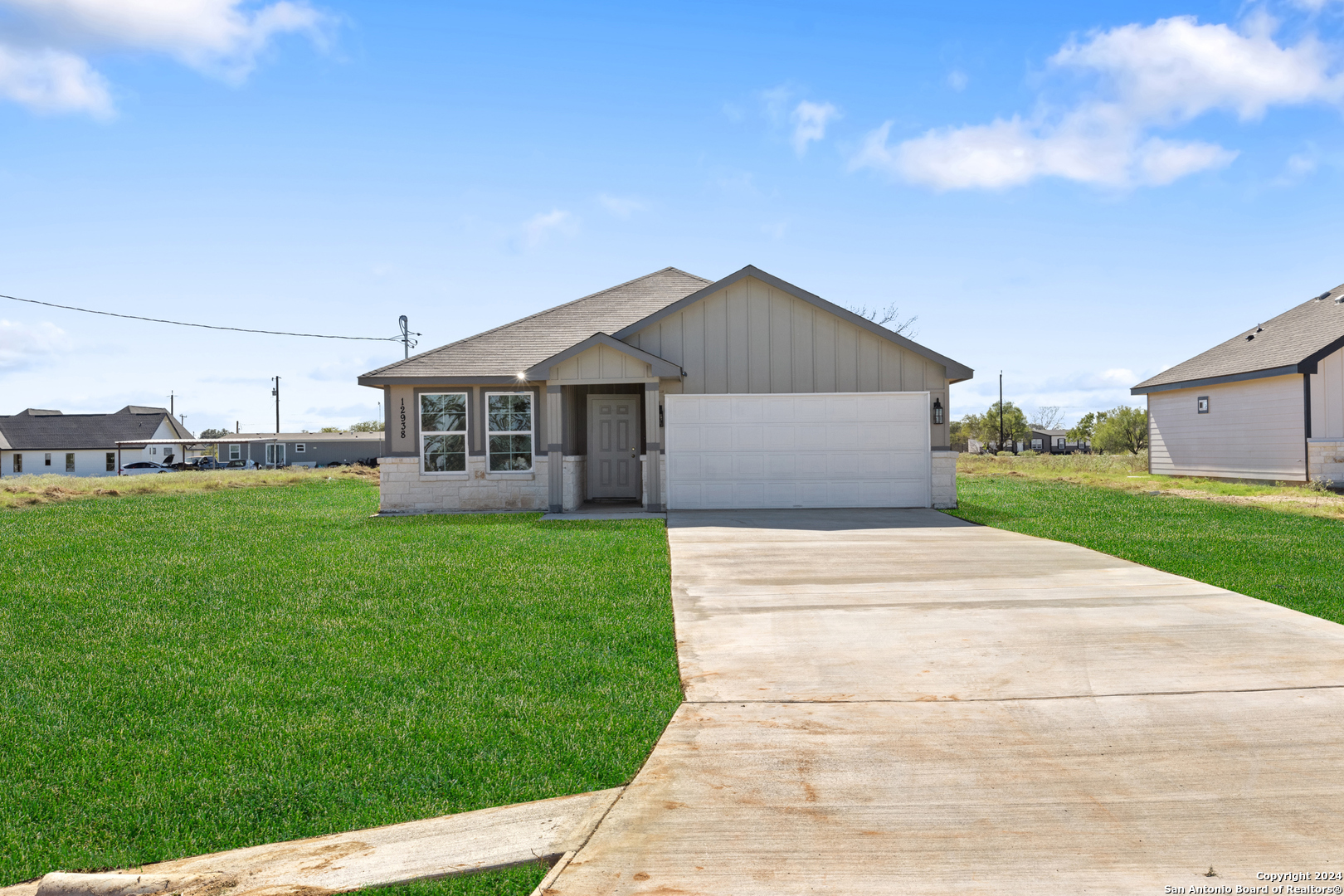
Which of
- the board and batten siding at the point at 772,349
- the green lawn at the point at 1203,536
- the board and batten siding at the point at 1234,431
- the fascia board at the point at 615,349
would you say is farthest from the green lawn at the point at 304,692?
the board and batten siding at the point at 1234,431

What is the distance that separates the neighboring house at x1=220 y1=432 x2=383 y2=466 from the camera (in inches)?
2643

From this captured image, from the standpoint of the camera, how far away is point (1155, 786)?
12.6 feet

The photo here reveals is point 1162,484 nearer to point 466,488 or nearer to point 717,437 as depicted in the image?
point 717,437

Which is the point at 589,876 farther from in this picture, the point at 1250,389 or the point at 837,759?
the point at 1250,389

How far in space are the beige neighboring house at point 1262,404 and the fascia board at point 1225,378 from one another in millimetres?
27

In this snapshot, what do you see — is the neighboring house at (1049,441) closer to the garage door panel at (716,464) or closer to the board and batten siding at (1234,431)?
the board and batten siding at (1234,431)

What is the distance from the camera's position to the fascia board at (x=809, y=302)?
51.2 feet

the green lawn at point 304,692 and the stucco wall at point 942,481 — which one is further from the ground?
the stucco wall at point 942,481

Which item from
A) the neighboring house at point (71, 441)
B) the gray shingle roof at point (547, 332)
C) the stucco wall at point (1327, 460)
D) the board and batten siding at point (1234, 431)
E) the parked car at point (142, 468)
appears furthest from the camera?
the neighboring house at point (71, 441)

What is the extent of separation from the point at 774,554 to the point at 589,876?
25.0 ft

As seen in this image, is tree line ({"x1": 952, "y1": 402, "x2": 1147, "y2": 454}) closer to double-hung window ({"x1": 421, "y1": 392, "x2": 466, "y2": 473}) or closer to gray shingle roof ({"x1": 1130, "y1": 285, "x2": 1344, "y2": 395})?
gray shingle roof ({"x1": 1130, "y1": 285, "x2": 1344, "y2": 395})

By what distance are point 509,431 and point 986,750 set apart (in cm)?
1408

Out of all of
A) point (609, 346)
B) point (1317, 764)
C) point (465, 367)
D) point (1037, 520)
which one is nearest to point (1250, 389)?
point (1037, 520)

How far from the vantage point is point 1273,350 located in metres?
22.8
